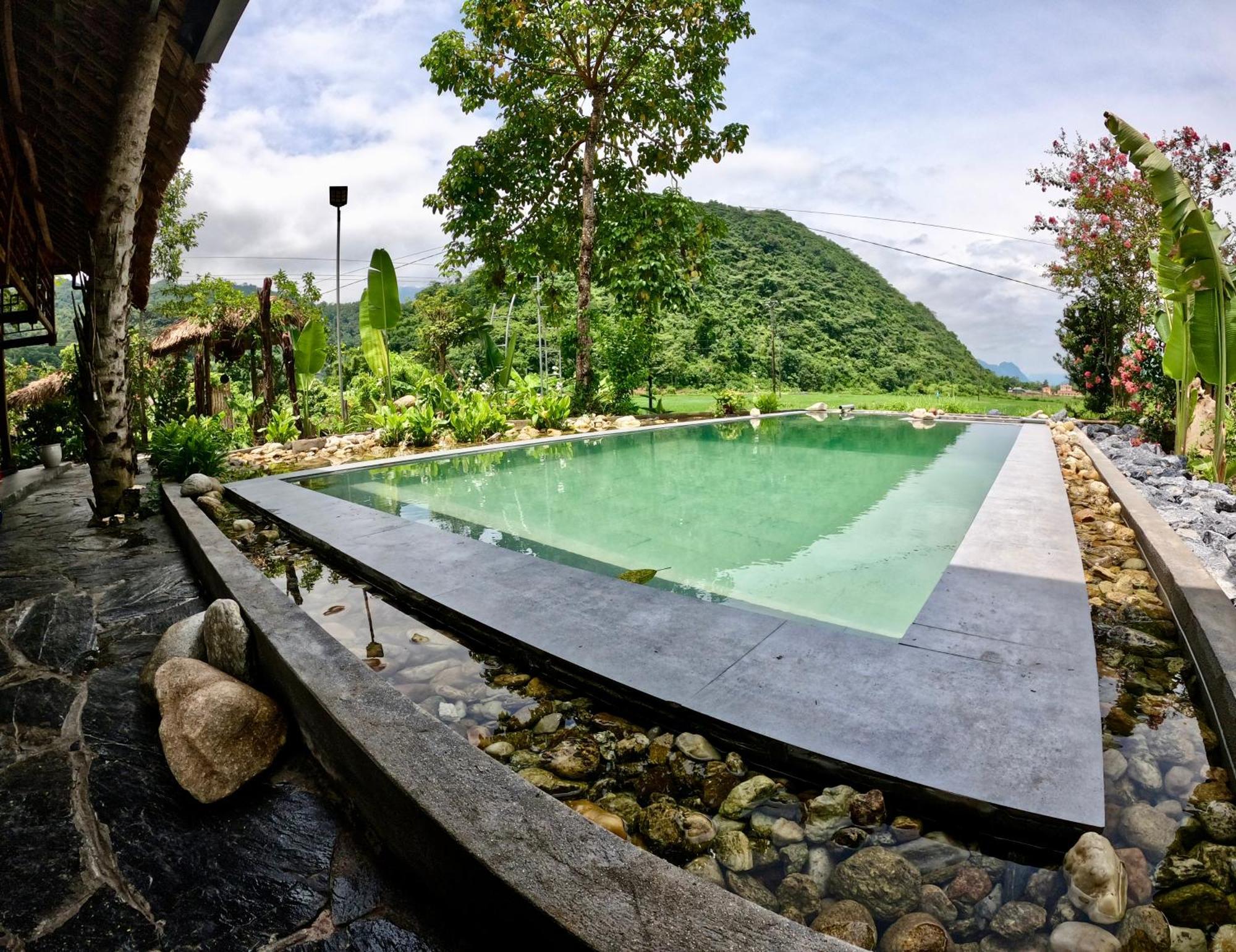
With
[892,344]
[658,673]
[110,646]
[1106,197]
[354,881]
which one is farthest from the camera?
[892,344]

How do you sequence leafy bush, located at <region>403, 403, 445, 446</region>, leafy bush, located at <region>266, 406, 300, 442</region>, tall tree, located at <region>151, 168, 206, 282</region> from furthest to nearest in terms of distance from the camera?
tall tree, located at <region>151, 168, 206, 282</region> < leafy bush, located at <region>266, 406, 300, 442</region> < leafy bush, located at <region>403, 403, 445, 446</region>

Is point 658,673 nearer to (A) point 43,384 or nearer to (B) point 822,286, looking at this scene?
(A) point 43,384

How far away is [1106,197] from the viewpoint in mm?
10453

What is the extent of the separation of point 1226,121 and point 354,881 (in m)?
13.8

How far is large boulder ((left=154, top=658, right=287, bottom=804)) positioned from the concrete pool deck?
818 millimetres

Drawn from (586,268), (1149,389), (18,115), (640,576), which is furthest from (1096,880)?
Answer: (586,268)

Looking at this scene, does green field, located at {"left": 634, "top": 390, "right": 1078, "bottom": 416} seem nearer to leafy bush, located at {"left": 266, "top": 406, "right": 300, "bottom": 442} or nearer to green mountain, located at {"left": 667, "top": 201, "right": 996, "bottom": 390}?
green mountain, located at {"left": 667, "top": 201, "right": 996, "bottom": 390}

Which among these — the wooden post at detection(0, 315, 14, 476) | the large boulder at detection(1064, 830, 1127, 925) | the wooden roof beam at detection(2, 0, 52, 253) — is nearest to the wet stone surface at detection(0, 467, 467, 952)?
the large boulder at detection(1064, 830, 1127, 925)

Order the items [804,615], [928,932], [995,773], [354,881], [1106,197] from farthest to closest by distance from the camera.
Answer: [1106,197] < [804,615] < [995,773] < [354,881] < [928,932]

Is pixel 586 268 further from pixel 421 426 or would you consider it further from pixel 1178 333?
pixel 1178 333

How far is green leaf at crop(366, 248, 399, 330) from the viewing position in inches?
388

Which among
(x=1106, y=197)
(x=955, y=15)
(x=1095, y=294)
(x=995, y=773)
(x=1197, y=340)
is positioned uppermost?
(x=955, y=15)

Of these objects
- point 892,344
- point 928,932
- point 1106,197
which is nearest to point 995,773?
point 928,932

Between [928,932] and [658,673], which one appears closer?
[928,932]
